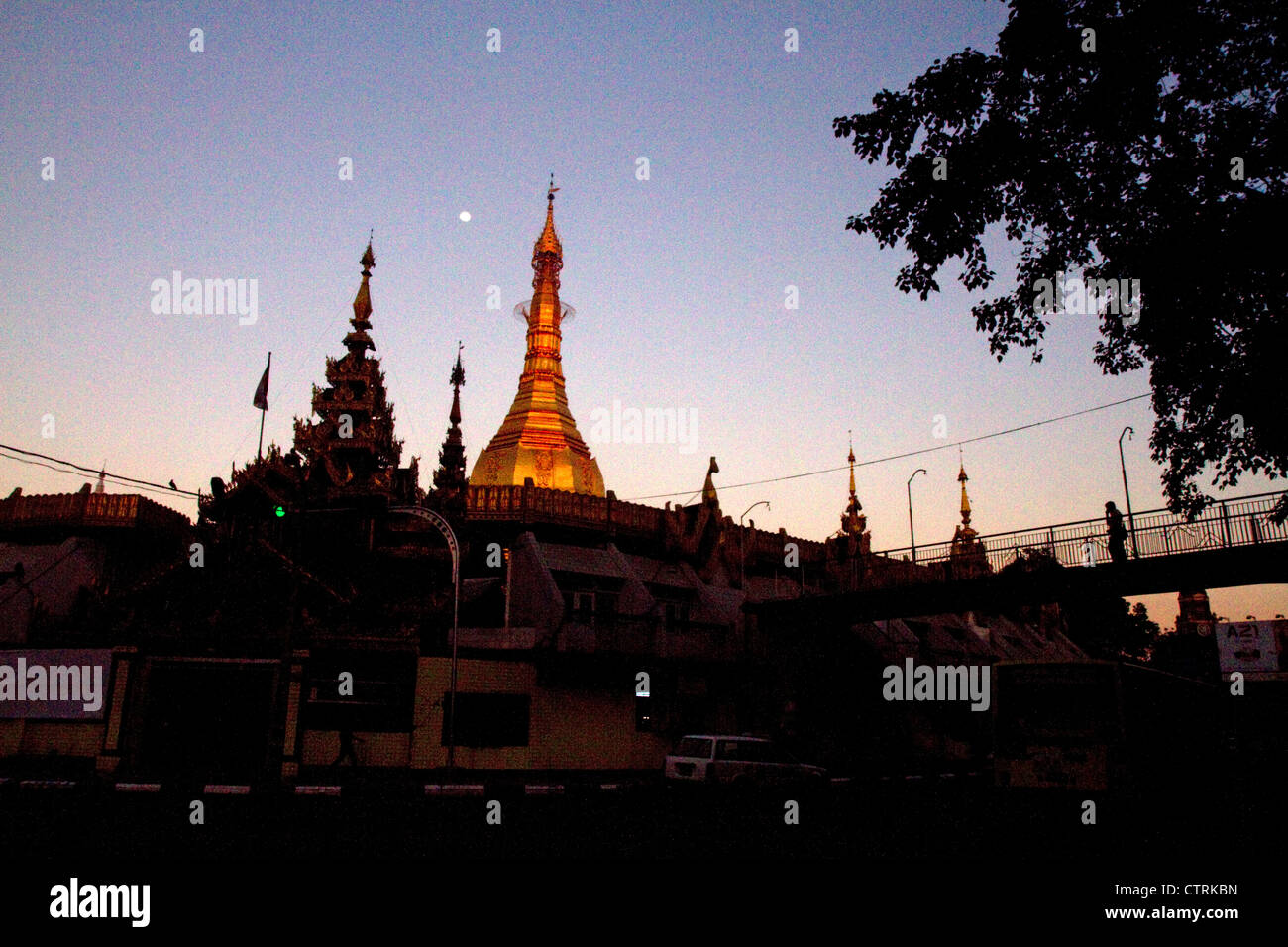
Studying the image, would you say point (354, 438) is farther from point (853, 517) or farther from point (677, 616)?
point (853, 517)

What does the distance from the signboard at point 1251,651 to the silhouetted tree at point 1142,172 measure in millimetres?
3057

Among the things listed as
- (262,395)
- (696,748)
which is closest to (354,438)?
(262,395)

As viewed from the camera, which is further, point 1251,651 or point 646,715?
point 646,715

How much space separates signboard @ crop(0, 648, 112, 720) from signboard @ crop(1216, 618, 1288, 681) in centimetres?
2808

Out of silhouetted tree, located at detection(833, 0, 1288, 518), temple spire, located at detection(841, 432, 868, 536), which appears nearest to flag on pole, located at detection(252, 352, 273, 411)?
silhouetted tree, located at detection(833, 0, 1288, 518)

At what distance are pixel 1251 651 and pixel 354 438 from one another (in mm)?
29223

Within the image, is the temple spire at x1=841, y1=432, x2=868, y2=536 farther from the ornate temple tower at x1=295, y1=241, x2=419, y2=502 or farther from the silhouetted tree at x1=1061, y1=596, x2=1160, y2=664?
the ornate temple tower at x1=295, y1=241, x2=419, y2=502

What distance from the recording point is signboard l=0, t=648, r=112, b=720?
25797mm

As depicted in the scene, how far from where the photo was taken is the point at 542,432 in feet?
155
